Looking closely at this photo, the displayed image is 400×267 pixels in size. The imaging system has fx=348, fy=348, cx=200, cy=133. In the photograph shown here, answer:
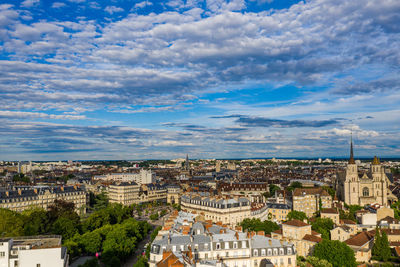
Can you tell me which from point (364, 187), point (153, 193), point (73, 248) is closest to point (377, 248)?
point (73, 248)

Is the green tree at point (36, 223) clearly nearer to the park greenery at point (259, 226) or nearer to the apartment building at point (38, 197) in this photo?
the apartment building at point (38, 197)

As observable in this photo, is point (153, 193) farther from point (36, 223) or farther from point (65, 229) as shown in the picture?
point (65, 229)

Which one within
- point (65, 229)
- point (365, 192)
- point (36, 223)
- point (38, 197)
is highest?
point (365, 192)

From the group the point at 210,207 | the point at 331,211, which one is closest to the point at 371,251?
the point at 331,211

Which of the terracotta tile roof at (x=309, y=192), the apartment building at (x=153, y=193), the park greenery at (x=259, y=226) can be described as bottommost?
the apartment building at (x=153, y=193)

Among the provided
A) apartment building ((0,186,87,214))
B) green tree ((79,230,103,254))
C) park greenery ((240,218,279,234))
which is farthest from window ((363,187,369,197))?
apartment building ((0,186,87,214))

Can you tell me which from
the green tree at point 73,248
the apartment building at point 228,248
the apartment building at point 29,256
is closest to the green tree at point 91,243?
the green tree at point 73,248
